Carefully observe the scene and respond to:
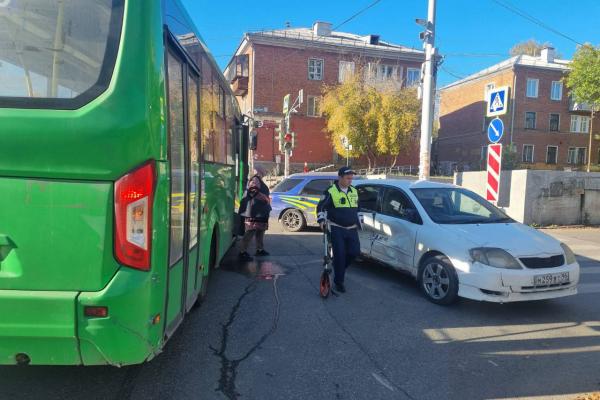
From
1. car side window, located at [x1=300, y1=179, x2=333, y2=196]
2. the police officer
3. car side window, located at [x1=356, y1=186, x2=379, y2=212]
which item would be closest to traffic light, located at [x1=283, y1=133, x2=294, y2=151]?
car side window, located at [x1=300, y1=179, x2=333, y2=196]

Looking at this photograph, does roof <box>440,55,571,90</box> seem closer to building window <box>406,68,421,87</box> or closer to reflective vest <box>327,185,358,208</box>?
building window <box>406,68,421,87</box>

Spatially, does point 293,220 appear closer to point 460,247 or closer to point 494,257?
point 460,247

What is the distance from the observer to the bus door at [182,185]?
10.3 feet

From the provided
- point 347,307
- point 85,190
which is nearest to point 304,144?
point 347,307

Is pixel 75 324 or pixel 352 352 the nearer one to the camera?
pixel 75 324

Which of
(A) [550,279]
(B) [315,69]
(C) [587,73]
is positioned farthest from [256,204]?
(B) [315,69]

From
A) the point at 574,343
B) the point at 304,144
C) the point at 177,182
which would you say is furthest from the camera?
the point at 304,144

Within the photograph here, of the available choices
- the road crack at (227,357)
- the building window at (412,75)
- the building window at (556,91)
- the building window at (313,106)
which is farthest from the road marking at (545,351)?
the building window at (556,91)

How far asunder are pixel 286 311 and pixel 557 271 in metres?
3.23

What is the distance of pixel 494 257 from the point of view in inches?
207

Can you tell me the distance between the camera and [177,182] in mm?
3238

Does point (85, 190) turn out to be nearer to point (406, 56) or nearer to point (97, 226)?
point (97, 226)

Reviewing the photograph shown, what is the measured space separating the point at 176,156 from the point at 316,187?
→ 8598 millimetres

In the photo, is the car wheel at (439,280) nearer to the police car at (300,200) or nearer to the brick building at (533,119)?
the police car at (300,200)
